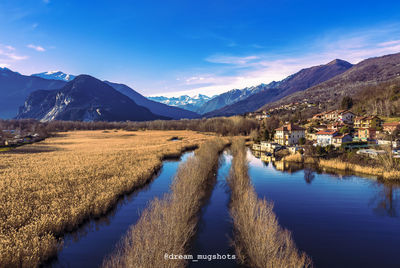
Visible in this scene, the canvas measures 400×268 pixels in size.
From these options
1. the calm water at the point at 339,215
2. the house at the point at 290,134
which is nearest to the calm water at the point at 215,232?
the calm water at the point at 339,215

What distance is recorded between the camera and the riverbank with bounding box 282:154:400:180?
40.4 meters

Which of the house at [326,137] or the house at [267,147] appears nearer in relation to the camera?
the house at [326,137]

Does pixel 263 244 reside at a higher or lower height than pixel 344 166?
higher

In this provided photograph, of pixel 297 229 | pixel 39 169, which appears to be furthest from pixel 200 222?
pixel 39 169

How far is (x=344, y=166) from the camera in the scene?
49188mm

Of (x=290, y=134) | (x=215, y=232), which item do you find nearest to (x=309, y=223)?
(x=215, y=232)

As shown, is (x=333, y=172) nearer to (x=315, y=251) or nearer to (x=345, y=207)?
(x=345, y=207)

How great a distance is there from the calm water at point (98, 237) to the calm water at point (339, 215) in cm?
1812

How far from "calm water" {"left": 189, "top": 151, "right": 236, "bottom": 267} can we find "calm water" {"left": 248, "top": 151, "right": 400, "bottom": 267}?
263 inches

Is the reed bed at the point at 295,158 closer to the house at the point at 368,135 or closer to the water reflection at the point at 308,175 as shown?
the water reflection at the point at 308,175

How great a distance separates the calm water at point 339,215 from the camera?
18.9 m

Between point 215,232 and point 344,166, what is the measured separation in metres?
41.8

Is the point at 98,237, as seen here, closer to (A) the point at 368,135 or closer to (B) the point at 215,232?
(B) the point at 215,232

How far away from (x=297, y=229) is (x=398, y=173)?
31536 millimetres
